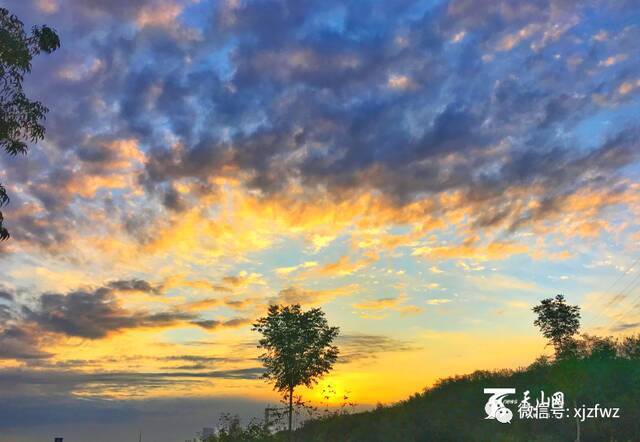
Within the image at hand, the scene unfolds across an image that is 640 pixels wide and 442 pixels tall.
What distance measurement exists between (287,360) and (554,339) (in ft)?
103

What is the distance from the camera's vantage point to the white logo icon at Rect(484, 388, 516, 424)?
44.1 meters

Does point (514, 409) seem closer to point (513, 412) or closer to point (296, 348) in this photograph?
point (513, 412)

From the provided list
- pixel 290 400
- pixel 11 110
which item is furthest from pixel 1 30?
pixel 290 400

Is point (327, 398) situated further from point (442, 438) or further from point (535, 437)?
point (535, 437)

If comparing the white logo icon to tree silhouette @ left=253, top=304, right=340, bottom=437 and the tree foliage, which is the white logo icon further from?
tree silhouette @ left=253, top=304, right=340, bottom=437

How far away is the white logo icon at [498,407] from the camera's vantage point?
44.1m

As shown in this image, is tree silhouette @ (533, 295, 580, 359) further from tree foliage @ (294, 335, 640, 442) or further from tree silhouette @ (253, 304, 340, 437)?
tree silhouette @ (253, 304, 340, 437)

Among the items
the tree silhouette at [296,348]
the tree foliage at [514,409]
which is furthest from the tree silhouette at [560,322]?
the tree silhouette at [296,348]

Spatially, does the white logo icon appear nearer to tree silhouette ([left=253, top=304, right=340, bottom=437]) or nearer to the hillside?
the hillside

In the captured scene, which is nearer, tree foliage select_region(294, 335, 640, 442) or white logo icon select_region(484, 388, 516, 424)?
tree foliage select_region(294, 335, 640, 442)

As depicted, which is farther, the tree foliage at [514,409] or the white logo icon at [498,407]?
the white logo icon at [498,407]

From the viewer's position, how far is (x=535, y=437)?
1495 inches

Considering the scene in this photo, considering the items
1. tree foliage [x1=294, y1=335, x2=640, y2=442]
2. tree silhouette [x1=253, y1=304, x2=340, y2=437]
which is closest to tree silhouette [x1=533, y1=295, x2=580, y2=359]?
tree foliage [x1=294, y1=335, x2=640, y2=442]

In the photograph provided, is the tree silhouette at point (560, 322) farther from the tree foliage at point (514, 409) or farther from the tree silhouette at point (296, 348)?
the tree silhouette at point (296, 348)
